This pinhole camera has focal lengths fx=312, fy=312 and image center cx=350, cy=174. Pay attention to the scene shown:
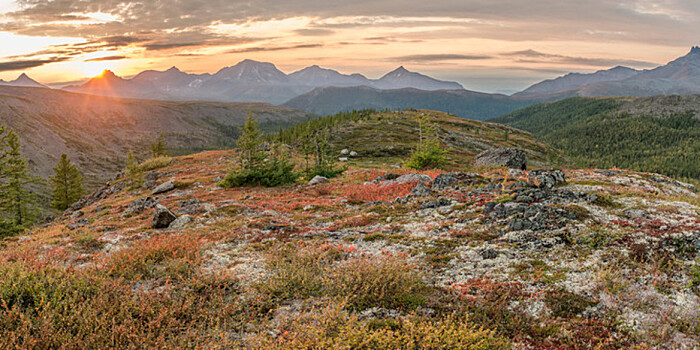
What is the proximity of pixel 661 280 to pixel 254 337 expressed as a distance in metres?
11.3

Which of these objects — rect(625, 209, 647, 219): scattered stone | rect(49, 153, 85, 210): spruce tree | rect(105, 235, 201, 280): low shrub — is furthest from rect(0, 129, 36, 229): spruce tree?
rect(625, 209, 647, 219): scattered stone

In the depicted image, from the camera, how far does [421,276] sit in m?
10.4

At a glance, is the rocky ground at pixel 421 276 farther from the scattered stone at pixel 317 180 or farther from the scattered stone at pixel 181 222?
the scattered stone at pixel 317 180

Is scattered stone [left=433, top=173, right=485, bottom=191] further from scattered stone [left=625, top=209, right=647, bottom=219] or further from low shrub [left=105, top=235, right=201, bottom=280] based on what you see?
low shrub [left=105, top=235, right=201, bottom=280]

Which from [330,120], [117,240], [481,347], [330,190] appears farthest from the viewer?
[330,120]

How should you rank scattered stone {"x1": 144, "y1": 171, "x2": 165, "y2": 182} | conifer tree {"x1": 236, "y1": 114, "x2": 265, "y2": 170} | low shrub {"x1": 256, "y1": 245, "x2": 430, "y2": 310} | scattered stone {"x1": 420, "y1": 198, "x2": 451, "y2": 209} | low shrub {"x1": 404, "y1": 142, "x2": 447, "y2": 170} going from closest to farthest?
low shrub {"x1": 256, "y1": 245, "x2": 430, "y2": 310}, scattered stone {"x1": 420, "y1": 198, "x2": 451, "y2": 209}, conifer tree {"x1": 236, "y1": 114, "x2": 265, "y2": 170}, low shrub {"x1": 404, "y1": 142, "x2": 447, "y2": 170}, scattered stone {"x1": 144, "y1": 171, "x2": 165, "y2": 182}

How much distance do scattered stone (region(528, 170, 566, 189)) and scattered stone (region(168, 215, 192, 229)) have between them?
22.7 metres

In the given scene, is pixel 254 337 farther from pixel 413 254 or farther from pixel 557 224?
pixel 557 224

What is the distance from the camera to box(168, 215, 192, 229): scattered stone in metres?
19.4

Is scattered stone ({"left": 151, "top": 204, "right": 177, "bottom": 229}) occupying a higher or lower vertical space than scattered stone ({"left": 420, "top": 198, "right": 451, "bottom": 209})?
lower

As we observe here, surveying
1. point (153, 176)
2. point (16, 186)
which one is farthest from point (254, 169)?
point (16, 186)

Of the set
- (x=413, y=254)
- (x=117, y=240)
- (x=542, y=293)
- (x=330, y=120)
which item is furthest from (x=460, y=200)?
(x=330, y=120)

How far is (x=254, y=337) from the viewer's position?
723cm

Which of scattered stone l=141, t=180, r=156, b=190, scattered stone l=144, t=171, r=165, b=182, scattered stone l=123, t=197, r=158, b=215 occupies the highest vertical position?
scattered stone l=123, t=197, r=158, b=215
